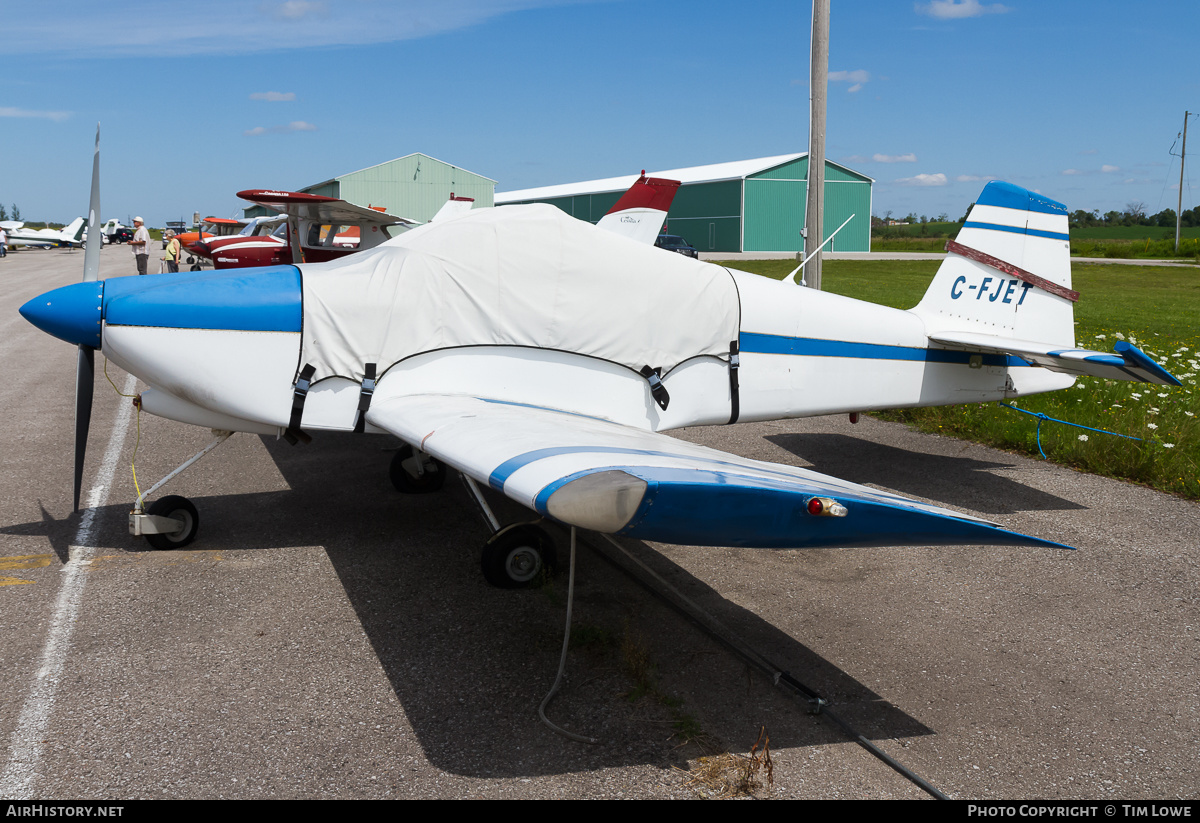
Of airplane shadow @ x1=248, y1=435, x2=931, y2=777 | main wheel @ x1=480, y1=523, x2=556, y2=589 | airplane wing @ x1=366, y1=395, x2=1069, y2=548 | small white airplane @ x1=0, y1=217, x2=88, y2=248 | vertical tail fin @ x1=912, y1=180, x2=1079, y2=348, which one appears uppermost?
small white airplane @ x1=0, y1=217, x2=88, y2=248

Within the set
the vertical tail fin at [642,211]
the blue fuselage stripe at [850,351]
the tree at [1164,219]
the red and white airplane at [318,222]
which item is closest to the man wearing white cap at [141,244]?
the red and white airplane at [318,222]

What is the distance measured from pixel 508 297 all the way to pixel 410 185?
4704 centimetres

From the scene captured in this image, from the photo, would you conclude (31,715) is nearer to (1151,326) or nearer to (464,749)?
(464,749)

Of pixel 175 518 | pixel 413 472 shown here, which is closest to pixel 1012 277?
pixel 413 472

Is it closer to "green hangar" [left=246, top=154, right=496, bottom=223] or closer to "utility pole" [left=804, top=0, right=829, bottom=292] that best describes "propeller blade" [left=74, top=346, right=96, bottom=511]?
"utility pole" [left=804, top=0, right=829, bottom=292]

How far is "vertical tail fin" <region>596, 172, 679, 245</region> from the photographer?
1188cm

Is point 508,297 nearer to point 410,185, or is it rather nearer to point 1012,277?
point 1012,277

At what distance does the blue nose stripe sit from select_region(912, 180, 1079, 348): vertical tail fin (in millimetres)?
5635

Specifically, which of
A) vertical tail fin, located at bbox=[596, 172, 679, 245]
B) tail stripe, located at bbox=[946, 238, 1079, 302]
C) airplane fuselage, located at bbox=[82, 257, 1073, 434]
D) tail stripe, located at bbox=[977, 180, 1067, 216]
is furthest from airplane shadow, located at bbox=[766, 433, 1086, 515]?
vertical tail fin, located at bbox=[596, 172, 679, 245]

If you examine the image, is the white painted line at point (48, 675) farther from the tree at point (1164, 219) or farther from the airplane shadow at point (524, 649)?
the tree at point (1164, 219)

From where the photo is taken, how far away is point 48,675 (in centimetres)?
372

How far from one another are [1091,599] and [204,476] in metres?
6.24

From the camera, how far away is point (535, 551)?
4836 mm
